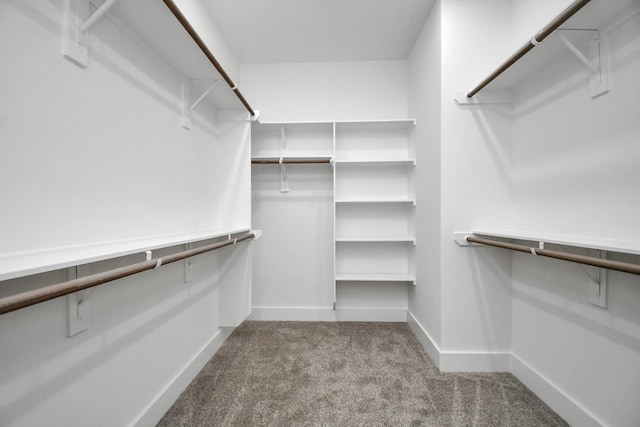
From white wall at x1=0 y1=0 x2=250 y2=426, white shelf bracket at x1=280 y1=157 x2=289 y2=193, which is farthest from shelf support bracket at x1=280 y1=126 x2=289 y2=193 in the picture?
white wall at x1=0 y1=0 x2=250 y2=426

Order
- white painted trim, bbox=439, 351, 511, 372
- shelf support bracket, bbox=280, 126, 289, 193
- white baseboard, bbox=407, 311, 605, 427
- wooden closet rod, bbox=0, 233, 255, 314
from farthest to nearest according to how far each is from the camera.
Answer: shelf support bracket, bbox=280, 126, 289, 193 → white painted trim, bbox=439, 351, 511, 372 → white baseboard, bbox=407, 311, 605, 427 → wooden closet rod, bbox=0, 233, 255, 314

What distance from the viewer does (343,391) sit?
1.60 m

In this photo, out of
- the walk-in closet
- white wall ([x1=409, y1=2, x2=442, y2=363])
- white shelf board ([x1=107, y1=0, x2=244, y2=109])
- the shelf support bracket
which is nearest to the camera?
the walk-in closet

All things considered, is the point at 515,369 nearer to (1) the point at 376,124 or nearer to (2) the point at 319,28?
(1) the point at 376,124

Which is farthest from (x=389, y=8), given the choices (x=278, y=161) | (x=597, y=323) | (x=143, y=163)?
(x=597, y=323)

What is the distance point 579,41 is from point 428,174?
1.02m

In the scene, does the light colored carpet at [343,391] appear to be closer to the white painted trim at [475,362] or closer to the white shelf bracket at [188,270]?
the white painted trim at [475,362]

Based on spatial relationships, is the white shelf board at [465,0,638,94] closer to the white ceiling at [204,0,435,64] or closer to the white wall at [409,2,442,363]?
the white wall at [409,2,442,363]

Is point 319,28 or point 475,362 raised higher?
point 319,28

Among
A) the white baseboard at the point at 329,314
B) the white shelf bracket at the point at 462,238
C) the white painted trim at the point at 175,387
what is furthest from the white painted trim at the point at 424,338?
the white painted trim at the point at 175,387

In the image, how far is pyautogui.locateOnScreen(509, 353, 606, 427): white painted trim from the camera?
126 cm

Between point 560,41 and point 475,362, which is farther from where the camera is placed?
point 475,362

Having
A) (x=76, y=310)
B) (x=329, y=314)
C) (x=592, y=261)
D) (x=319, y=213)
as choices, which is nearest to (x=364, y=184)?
(x=319, y=213)

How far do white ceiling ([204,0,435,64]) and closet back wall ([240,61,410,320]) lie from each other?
142mm
